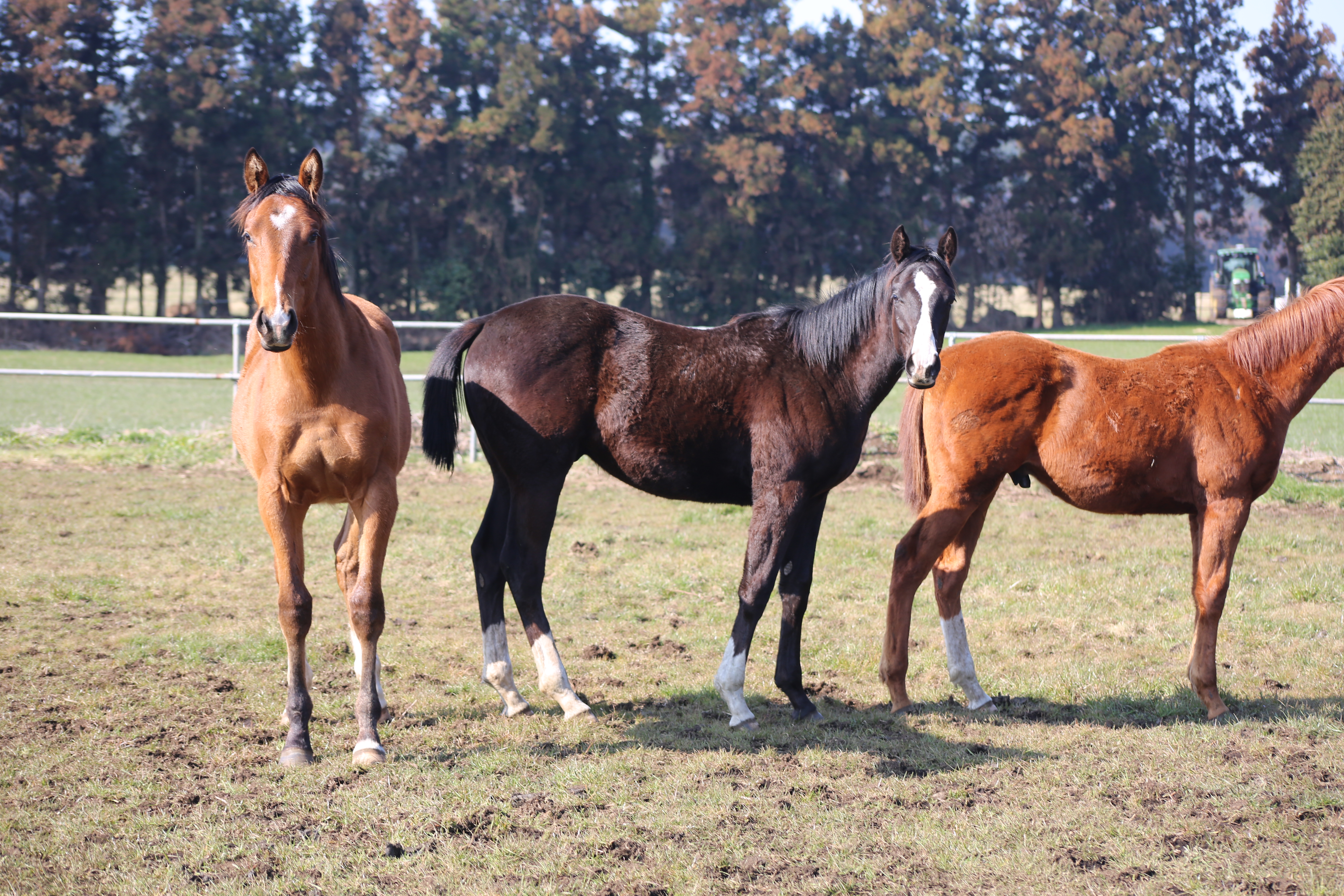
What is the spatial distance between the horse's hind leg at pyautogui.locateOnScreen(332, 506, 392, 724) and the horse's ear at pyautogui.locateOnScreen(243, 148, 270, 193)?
1.40 meters

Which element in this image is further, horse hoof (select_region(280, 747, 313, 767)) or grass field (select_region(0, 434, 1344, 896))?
horse hoof (select_region(280, 747, 313, 767))

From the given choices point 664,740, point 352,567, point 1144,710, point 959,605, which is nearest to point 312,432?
point 352,567

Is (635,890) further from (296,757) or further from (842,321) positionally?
(842,321)

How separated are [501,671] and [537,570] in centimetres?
48

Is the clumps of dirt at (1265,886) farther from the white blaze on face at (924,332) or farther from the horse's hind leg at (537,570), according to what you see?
the horse's hind leg at (537,570)

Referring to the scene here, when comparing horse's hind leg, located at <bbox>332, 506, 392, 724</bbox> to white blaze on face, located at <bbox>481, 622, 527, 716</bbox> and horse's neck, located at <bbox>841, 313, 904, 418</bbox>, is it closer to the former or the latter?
white blaze on face, located at <bbox>481, 622, 527, 716</bbox>

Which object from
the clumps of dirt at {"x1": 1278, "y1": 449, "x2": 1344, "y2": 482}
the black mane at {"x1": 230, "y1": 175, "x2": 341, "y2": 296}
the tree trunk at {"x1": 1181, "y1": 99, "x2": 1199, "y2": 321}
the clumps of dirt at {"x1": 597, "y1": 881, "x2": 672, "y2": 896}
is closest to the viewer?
the clumps of dirt at {"x1": 597, "y1": 881, "x2": 672, "y2": 896}

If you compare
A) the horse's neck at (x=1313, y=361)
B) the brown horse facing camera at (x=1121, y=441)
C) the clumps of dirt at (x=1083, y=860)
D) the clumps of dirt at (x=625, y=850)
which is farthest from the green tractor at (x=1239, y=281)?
the clumps of dirt at (x=625, y=850)

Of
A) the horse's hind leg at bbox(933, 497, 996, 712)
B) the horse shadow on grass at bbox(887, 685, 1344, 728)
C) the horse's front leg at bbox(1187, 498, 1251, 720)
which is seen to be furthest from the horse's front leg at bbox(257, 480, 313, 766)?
the horse's front leg at bbox(1187, 498, 1251, 720)

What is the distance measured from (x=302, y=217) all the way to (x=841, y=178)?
37.2 m

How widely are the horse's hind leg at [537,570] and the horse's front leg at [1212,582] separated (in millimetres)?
2724

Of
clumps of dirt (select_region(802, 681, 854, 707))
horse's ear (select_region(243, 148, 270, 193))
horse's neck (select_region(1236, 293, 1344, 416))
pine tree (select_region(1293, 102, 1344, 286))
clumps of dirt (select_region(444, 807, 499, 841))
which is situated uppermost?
pine tree (select_region(1293, 102, 1344, 286))

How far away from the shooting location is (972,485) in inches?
183

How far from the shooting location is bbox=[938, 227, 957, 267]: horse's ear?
4.32m
